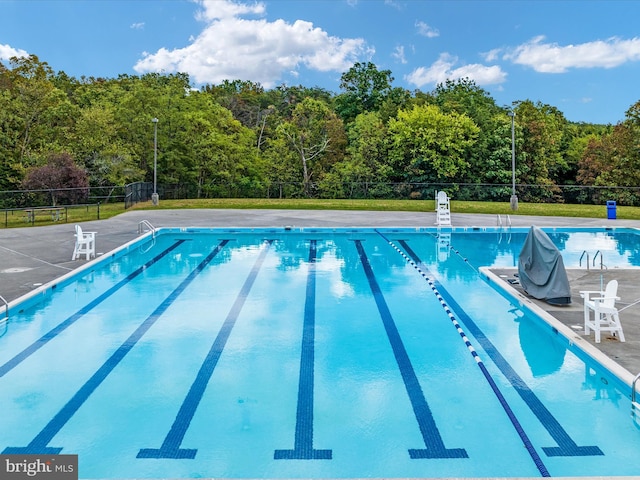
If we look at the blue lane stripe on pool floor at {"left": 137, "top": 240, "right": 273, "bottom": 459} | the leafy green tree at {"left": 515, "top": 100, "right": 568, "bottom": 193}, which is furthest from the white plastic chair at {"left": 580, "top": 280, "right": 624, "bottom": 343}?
the leafy green tree at {"left": 515, "top": 100, "right": 568, "bottom": 193}

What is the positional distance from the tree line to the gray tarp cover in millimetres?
21677

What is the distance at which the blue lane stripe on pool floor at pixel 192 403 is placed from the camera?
4.73 m

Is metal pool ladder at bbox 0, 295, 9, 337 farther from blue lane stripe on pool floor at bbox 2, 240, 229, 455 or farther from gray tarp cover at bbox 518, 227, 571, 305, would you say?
gray tarp cover at bbox 518, 227, 571, 305

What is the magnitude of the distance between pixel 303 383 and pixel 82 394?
2.46 metres

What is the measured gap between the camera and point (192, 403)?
5.75 meters

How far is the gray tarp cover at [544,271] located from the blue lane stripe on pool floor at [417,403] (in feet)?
8.35

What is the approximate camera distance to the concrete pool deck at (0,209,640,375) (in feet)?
26.1

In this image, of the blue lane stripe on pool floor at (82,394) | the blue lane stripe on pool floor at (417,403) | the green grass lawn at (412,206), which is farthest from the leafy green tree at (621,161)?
the blue lane stripe on pool floor at (82,394)

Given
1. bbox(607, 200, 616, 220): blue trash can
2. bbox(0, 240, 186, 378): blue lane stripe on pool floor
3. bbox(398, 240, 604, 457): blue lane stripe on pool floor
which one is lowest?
bbox(398, 240, 604, 457): blue lane stripe on pool floor

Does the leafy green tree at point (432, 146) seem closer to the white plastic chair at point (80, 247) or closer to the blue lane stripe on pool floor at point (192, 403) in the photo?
the white plastic chair at point (80, 247)

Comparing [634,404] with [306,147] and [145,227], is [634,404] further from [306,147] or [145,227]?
[306,147]

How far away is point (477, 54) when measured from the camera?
4488 centimetres

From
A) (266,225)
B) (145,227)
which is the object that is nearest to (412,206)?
(266,225)

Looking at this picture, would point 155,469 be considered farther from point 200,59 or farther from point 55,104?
point 200,59
